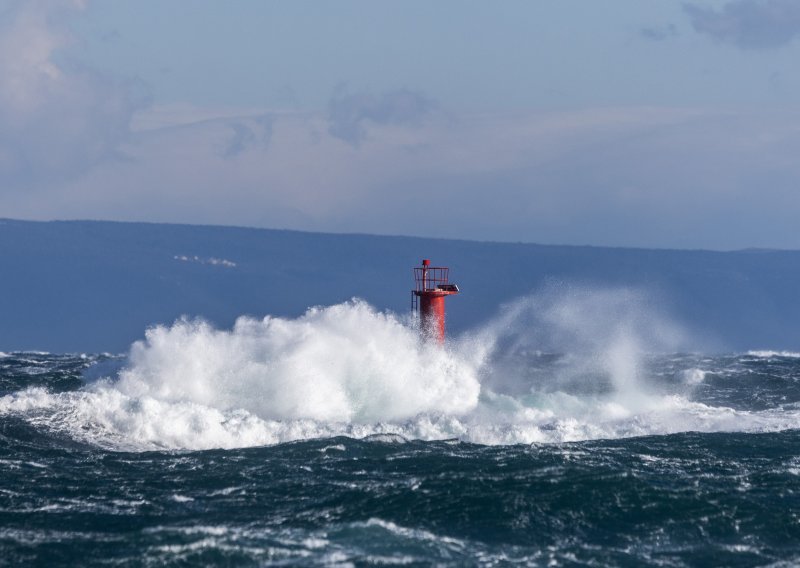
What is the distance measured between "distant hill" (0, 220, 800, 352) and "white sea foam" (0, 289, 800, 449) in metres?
39.6

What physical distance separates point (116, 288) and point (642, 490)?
7330 cm

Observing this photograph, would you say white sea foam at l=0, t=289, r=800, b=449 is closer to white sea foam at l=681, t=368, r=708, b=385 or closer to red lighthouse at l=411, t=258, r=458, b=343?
red lighthouse at l=411, t=258, r=458, b=343

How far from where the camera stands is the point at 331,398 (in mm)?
35688

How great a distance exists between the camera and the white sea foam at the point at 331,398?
31.5 meters

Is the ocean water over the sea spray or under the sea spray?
under

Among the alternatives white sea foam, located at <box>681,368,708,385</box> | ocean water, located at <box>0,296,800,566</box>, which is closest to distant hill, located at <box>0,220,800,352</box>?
white sea foam, located at <box>681,368,708,385</box>

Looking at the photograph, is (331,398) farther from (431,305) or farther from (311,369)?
(431,305)

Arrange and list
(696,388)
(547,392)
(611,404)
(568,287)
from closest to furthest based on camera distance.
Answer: (611,404)
(547,392)
(696,388)
(568,287)

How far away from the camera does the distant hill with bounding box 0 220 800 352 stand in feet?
284

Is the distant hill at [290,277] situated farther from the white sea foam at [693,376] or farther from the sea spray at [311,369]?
the sea spray at [311,369]

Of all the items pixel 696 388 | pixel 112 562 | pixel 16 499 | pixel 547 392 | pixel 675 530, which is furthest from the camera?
pixel 696 388

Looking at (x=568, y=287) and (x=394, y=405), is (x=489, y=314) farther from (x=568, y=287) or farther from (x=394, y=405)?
(x=394, y=405)

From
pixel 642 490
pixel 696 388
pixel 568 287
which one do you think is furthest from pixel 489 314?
pixel 642 490

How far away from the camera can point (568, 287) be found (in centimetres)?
10812
